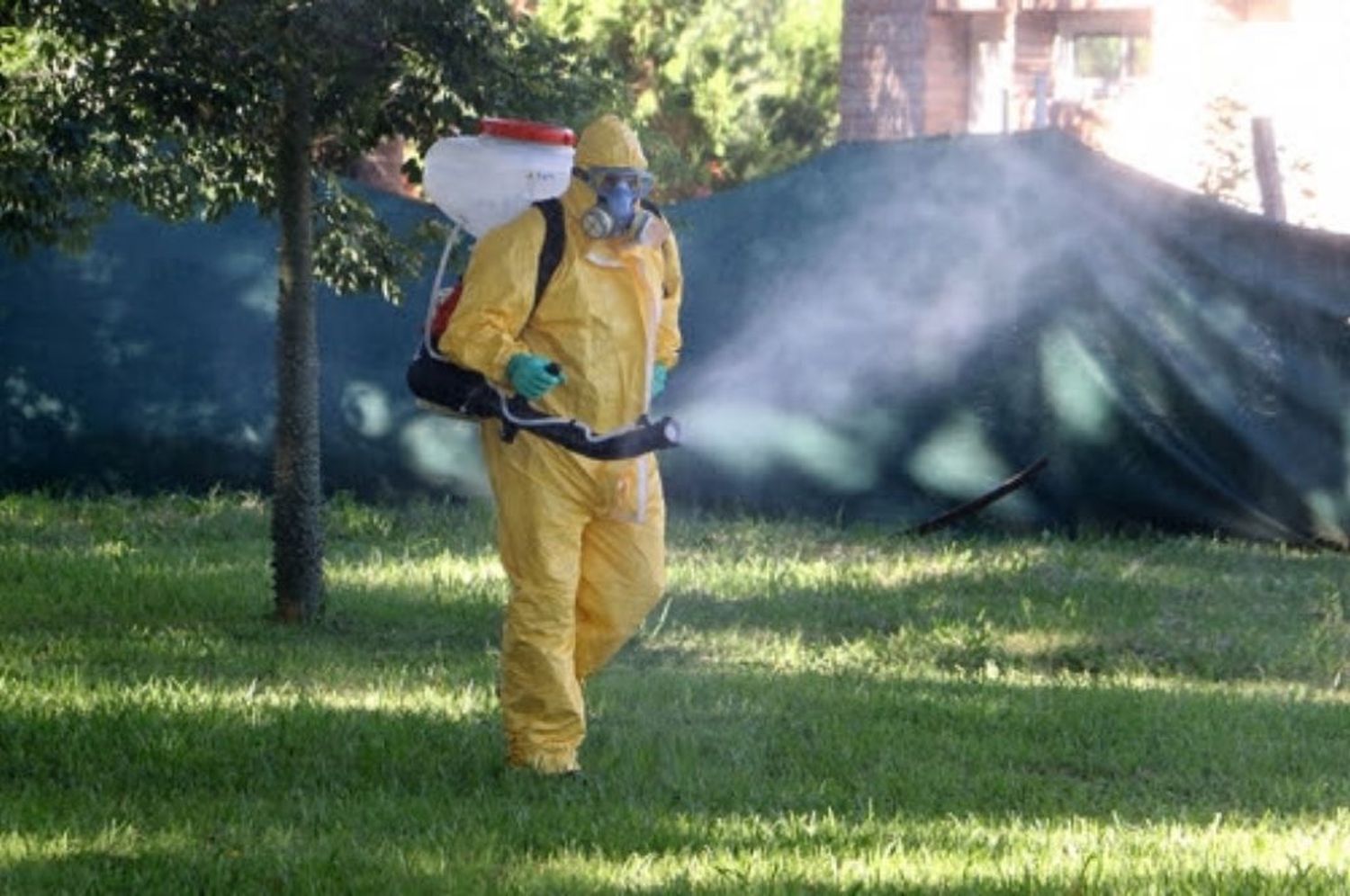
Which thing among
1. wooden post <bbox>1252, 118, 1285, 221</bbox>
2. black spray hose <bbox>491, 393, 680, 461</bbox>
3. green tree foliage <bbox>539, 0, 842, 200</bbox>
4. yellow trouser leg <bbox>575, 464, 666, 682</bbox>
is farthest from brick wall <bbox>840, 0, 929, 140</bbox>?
black spray hose <bbox>491, 393, 680, 461</bbox>

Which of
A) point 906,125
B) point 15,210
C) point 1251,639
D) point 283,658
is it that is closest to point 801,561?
point 1251,639

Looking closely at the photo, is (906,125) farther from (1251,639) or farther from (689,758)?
(689,758)

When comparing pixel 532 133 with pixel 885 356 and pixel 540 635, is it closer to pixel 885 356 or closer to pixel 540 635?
pixel 540 635

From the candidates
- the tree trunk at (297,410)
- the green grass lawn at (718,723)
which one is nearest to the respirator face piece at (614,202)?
the green grass lawn at (718,723)

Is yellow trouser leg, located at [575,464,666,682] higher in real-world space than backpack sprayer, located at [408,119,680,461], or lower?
lower

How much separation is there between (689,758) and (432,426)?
7165mm

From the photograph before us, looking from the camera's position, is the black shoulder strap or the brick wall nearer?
the black shoulder strap

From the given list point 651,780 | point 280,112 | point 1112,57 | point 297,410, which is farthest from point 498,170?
point 1112,57

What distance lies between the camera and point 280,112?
11.0 meters

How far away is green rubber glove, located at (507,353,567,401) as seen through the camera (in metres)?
7.88

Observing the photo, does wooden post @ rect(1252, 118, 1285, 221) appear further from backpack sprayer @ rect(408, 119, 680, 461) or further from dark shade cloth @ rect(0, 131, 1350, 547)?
backpack sprayer @ rect(408, 119, 680, 461)

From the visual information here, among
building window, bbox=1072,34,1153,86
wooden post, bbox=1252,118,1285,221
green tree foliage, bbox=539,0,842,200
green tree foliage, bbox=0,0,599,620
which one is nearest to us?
green tree foliage, bbox=0,0,599,620

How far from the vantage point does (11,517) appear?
14812mm

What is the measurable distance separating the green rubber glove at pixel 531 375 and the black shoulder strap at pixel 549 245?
27 centimetres
